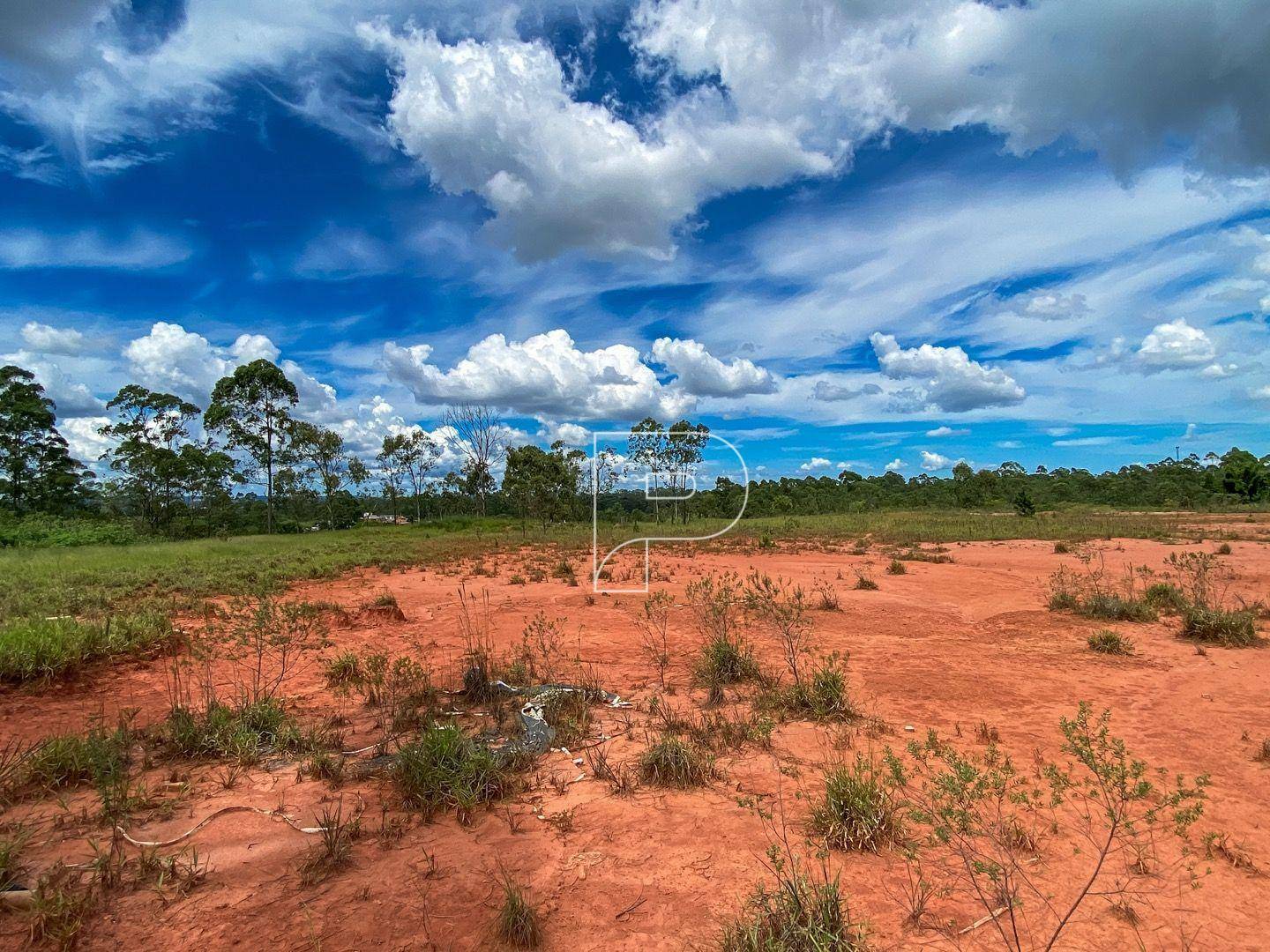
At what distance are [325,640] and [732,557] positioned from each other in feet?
45.1

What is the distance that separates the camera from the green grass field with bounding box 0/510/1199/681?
688 cm

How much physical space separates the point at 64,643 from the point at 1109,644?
12109 mm

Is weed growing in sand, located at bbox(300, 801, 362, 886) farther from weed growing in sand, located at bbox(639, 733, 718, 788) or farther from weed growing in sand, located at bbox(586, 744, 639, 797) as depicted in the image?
weed growing in sand, located at bbox(639, 733, 718, 788)

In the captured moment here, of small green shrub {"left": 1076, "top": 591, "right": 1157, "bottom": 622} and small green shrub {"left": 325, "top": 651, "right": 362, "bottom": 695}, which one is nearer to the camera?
small green shrub {"left": 325, "top": 651, "right": 362, "bottom": 695}

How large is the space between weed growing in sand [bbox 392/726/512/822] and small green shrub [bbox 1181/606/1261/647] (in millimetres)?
9141

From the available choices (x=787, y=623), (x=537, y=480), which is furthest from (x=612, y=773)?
(x=537, y=480)

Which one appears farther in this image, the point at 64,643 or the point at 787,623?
the point at 787,623

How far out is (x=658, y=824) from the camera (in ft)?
12.5

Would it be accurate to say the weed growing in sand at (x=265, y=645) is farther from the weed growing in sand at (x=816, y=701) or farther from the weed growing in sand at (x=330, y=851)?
the weed growing in sand at (x=816, y=701)

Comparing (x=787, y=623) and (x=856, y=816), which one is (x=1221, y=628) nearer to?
(x=787, y=623)

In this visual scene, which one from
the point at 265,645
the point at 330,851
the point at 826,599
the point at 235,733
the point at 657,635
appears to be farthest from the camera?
the point at 826,599

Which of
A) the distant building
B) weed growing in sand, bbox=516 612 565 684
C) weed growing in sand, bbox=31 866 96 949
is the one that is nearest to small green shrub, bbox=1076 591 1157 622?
weed growing in sand, bbox=516 612 565 684

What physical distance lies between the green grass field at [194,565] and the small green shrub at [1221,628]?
13.4m

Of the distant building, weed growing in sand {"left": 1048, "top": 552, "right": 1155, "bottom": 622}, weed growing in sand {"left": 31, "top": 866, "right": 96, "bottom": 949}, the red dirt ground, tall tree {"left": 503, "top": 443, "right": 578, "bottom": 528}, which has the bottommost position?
the red dirt ground
